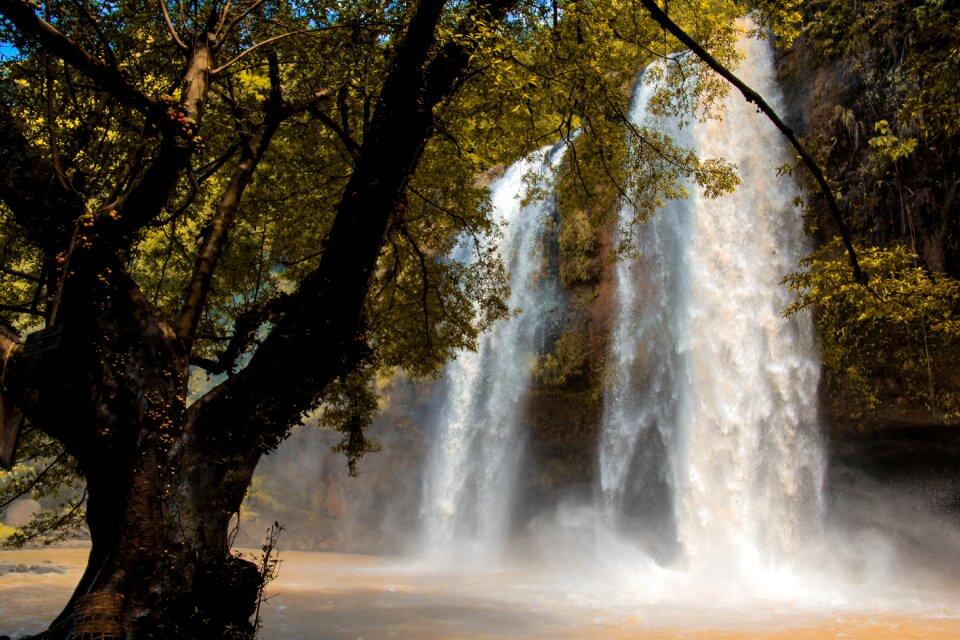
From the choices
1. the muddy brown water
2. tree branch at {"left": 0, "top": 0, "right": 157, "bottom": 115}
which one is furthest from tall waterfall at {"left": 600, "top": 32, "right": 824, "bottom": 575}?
tree branch at {"left": 0, "top": 0, "right": 157, "bottom": 115}

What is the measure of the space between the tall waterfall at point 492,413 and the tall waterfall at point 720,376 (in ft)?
9.22

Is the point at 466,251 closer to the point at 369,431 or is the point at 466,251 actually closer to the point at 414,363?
the point at 369,431

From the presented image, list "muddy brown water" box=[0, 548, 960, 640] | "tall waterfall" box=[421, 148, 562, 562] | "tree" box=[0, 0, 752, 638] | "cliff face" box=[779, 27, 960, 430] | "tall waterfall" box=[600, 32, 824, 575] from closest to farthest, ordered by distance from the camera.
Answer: "tree" box=[0, 0, 752, 638]
"muddy brown water" box=[0, 548, 960, 640]
"cliff face" box=[779, 27, 960, 430]
"tall waterfall" box=[600, 32, 824, 575]
"tall waterfall" box=[421, 148, 562, 562]

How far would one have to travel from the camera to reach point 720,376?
16219 millimetres

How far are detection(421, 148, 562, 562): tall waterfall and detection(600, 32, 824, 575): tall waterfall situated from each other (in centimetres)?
281

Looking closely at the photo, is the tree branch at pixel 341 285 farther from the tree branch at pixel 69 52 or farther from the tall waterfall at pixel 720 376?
the tall waterfall at pixel 720 376

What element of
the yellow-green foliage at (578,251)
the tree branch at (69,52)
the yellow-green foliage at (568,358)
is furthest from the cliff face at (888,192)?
the tree branch at (69,52)

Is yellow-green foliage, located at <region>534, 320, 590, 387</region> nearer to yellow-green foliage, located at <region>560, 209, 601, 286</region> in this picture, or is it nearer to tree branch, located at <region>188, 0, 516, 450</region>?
yellow-green foliage, located at <region>560, 209, 601, 286</region>

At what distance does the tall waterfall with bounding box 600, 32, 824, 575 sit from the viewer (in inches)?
609

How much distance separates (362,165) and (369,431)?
755 inches

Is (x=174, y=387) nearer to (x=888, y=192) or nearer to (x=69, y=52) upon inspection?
(x=69, y=52)

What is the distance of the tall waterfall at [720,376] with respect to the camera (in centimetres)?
1546

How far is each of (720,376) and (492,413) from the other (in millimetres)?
7063

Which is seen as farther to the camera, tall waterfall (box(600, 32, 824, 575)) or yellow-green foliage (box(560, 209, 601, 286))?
yellow-green foliage (box(560, 209, 601, 286))
